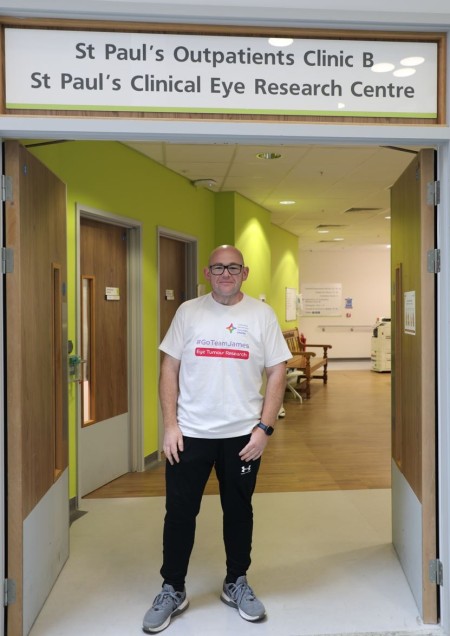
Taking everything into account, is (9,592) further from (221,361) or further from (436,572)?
(436,572)

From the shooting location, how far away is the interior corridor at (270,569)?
2.38m

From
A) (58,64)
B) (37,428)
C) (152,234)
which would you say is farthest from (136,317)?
(58,64)

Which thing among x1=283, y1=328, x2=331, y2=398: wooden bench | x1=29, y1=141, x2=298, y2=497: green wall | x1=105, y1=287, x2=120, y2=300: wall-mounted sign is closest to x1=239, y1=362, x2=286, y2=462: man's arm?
x1=29, y1=141, x2=298, y2=497: green wall

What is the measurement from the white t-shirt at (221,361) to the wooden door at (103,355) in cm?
193

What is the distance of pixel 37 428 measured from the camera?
2.41 metres

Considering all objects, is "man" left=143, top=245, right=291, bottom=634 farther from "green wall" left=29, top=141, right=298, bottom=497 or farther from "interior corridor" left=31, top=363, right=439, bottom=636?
"green wall" left=29, top=141, right=298, bottom=497

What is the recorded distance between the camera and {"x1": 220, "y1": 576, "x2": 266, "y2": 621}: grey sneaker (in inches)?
94.3

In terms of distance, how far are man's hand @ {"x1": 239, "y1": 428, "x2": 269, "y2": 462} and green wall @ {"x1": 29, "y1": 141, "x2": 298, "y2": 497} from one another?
1882 mm

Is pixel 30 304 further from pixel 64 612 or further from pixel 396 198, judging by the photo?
pixel 396 198

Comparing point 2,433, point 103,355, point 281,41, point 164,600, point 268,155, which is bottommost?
point 164,600

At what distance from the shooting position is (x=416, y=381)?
98.7 inches

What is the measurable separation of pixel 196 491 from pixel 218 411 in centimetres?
38

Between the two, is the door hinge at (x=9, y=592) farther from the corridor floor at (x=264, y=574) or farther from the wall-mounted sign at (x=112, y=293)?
the wall-mounted sign at (x=112, y=293)

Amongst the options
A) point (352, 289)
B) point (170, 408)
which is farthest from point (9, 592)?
point (352, 289)
